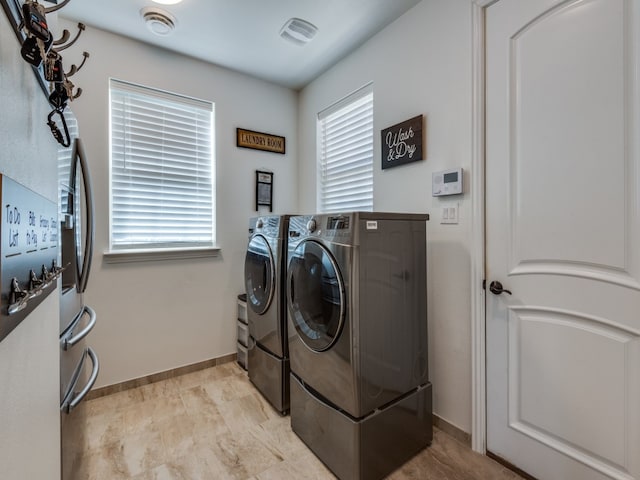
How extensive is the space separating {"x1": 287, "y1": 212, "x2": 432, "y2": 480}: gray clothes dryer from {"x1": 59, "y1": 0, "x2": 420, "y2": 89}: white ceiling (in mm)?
1444

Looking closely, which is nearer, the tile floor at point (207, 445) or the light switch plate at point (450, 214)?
the tile floor at point (207, 445)

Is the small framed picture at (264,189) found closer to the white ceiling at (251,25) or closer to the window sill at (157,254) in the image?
the window sill at (157,254)

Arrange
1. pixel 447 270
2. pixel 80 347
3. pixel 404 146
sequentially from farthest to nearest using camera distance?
1. pixel 404 146
2. pixel 447 270
3. pixel 80 347

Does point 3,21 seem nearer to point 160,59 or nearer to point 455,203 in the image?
point 455,203

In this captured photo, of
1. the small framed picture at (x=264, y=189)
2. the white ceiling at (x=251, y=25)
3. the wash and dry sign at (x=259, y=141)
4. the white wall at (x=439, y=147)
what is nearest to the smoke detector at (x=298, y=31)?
the white ceiling at (x=251, y=25)

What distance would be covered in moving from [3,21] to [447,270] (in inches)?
76.4

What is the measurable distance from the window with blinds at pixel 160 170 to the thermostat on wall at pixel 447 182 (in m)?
1.89

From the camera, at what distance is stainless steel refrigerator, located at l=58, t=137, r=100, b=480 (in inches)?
42.4

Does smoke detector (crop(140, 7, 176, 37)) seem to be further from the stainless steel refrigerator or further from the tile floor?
the tile floor

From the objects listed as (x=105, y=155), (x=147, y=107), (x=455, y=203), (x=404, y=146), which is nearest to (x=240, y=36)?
(x=147, y=107)

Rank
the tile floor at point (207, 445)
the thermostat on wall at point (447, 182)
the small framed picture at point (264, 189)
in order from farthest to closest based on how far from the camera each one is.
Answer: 1. the small framed picture at point (264, 189)
2. the thermostat on wall at point (447, 182)
3. the tile floor at point (207, 445)

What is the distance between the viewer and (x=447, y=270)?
1.81 meters

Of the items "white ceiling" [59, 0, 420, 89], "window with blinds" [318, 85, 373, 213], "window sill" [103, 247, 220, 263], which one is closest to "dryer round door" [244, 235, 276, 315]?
"window sill" [103, 247, 220, 263]

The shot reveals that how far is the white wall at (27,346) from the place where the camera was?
541 millimetres
